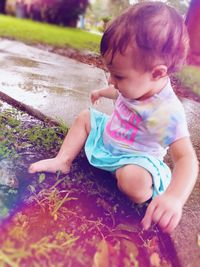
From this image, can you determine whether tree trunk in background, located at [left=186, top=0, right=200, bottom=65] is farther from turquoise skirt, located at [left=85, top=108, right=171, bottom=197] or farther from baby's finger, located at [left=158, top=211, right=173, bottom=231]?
baby's finger, located at [left=158, top=211, right=173, bottom=231]

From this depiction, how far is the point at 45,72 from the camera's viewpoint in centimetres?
382

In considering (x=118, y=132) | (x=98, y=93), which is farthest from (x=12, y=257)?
(x=98, y=93)

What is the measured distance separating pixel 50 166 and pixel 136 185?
0.40 m

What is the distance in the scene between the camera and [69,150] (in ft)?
5.98

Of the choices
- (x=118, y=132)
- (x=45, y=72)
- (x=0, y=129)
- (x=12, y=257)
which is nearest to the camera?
(x=12, y=257)

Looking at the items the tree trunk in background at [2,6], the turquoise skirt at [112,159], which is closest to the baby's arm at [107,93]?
the turquoise skirt at [112,159]

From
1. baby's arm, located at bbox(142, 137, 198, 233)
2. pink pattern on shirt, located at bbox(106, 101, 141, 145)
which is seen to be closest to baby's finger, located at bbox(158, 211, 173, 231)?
baby's arm, located at bbox(142, 137, 198, 233)

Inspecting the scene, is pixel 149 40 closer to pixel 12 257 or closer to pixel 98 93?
pixel 98 93

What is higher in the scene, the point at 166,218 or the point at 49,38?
the point at 166,218

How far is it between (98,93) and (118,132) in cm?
39

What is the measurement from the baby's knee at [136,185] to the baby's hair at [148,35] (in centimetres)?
43

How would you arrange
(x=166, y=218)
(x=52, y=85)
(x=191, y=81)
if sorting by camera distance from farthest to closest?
(x=191, y=81), (x=52, y=85), (x=166, y=218)

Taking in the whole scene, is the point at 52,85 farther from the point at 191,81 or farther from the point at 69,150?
the point at 191,81

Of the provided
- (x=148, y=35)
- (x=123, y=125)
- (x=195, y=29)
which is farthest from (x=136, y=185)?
(x=195, y=29)
